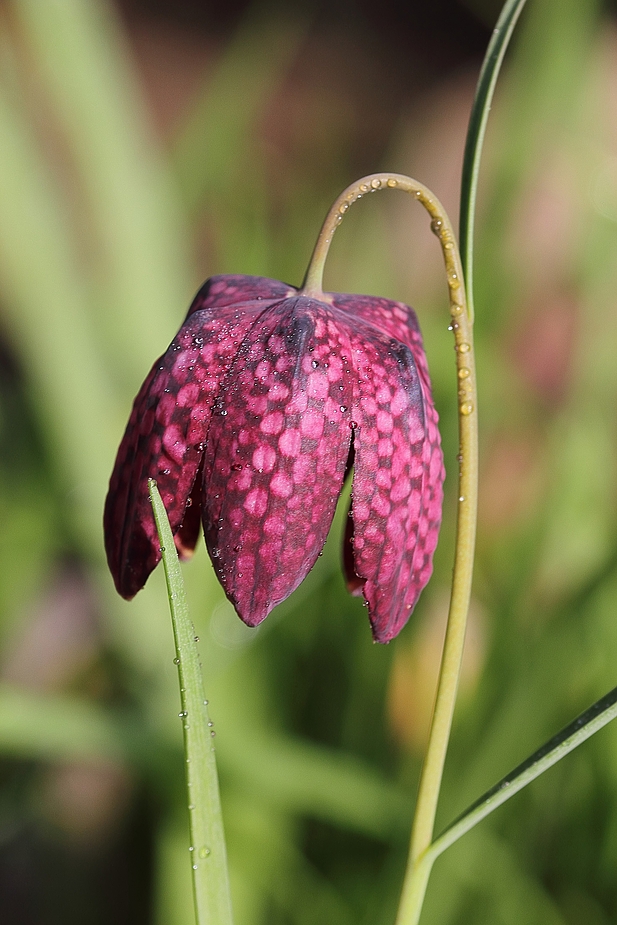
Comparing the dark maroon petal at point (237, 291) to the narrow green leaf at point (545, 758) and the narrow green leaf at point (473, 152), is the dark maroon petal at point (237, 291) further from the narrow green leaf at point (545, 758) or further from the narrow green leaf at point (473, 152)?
the narrow green leaf at point (545, 758)

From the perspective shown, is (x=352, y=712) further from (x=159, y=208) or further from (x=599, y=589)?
(x=159, y=208)

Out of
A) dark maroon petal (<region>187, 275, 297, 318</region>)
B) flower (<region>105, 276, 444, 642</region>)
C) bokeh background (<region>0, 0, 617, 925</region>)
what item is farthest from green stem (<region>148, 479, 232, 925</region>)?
bokeh background (<region>0, 0, 617, 925</region>)

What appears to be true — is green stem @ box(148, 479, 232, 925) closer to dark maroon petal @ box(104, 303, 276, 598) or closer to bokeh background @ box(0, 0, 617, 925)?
dark maroon petal @ box(104, 303, 276, 598)

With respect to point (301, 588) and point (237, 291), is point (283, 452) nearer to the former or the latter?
point (237, 291)

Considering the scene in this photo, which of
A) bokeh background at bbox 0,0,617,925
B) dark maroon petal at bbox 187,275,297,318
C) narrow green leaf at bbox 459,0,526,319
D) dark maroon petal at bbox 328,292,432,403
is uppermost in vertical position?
narrow green leaf at bbox 459,0,526,319

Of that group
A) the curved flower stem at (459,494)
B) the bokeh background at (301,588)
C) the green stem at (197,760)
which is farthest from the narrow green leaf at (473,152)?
the bokeh background at (301,588)
